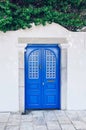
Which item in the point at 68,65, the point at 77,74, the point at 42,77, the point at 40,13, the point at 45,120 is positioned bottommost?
the point at 45,120

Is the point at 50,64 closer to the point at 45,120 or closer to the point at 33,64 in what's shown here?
the point at 33,64

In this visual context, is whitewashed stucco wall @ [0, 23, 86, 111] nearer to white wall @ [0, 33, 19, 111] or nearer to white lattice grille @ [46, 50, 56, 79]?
white wall @ [0, 33, 19, 111]

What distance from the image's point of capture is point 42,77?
9.80m

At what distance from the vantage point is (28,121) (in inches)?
331

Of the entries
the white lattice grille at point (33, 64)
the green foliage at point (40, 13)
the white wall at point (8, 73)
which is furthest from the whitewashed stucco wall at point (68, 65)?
the white lattice grille at point (33, 64)

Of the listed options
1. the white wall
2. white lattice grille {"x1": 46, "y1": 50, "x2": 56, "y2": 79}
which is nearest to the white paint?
white lattice grille {"x1": 46, "y1": 50, "x2": 56, "y2": 79}

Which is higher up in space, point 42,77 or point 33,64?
point 33,64

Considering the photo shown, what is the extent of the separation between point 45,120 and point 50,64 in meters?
2.38

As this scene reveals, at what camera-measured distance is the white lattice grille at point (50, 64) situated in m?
9.80

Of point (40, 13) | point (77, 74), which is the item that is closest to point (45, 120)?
point (77, 74)

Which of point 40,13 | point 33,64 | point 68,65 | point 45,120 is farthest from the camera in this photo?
point 33,64

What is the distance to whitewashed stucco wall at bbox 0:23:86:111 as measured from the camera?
9.30 metres

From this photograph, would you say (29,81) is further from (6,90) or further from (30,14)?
(30,14)

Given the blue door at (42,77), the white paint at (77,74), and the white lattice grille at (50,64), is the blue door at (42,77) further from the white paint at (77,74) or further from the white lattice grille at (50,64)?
the white paint at (77,74)
